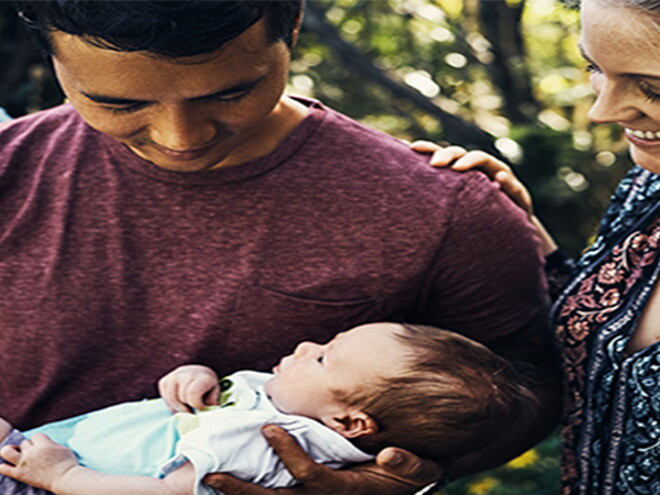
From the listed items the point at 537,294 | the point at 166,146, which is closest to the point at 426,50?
the point at 537,294

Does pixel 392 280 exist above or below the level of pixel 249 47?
below

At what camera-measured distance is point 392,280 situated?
7.42 feet

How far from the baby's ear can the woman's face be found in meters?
0.82

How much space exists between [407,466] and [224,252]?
65cm

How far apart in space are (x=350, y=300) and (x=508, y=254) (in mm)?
400

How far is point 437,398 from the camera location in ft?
7.00

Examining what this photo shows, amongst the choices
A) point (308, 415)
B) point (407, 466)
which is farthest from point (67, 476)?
point (407, 466)

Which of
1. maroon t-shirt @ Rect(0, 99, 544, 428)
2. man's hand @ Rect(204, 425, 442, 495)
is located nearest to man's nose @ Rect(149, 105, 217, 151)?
maroon t-shirt @ Rect(0, 99, 544, 428)

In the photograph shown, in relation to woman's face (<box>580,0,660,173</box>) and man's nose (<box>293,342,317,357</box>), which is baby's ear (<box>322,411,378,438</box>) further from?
woman's face (<box>580,0,660,173</box>)

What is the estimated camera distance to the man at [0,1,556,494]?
88.4 inches

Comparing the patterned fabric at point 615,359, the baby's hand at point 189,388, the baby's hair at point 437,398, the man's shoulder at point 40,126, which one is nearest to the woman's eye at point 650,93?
the patterned fabric at point 615,359

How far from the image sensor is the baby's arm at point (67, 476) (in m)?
2.01

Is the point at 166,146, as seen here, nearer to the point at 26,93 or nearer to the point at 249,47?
the point at 249,47

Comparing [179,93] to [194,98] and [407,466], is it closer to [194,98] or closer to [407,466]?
[194,98]
